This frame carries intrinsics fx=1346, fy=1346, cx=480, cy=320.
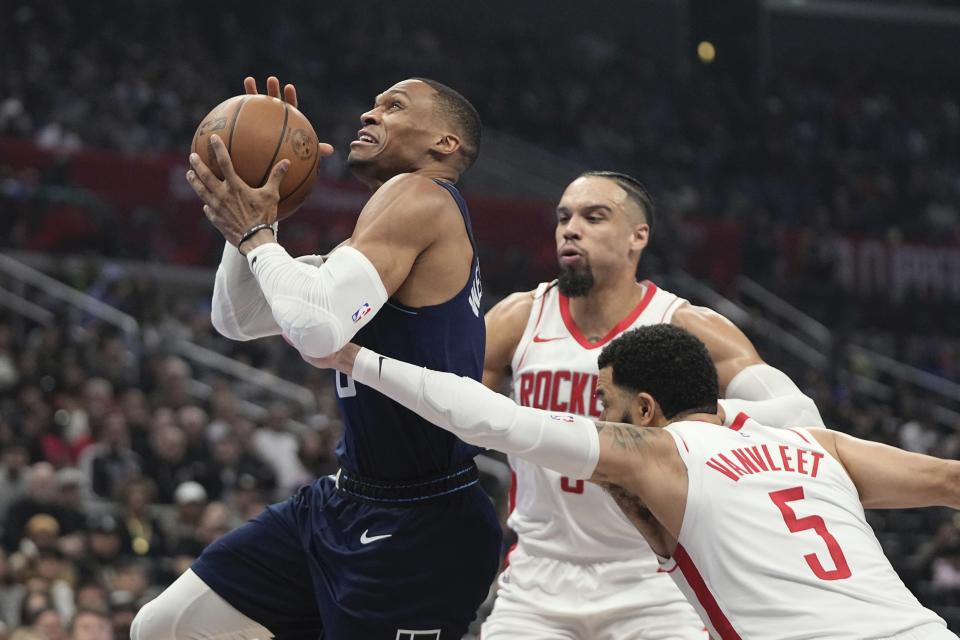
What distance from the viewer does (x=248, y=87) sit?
4461 mm

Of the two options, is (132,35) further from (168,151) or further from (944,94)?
(944,94)

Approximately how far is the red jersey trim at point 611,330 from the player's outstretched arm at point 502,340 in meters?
0.16

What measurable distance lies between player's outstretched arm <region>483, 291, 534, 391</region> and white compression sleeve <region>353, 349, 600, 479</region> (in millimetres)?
1652

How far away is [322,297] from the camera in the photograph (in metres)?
3.73

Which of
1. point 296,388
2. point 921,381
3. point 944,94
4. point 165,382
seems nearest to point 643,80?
point 944,94

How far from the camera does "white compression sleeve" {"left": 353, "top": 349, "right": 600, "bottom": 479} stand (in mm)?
3580

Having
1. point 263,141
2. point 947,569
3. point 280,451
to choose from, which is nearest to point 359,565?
point 263,141

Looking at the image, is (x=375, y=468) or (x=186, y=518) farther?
(x=186, y=518)

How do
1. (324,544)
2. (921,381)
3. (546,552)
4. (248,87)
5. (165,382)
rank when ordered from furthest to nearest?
1. (921,381)
2. (165,382)
3. (546,552)
4. (248,87)
5. (324,544)

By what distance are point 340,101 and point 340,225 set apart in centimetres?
514

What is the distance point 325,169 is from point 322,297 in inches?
574

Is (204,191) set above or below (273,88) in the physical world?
below

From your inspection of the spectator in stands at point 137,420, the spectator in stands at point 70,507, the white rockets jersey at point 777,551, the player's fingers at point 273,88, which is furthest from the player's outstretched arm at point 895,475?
the spectator in stands at point 137,420

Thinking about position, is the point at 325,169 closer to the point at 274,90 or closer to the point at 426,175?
the point at 274,90
